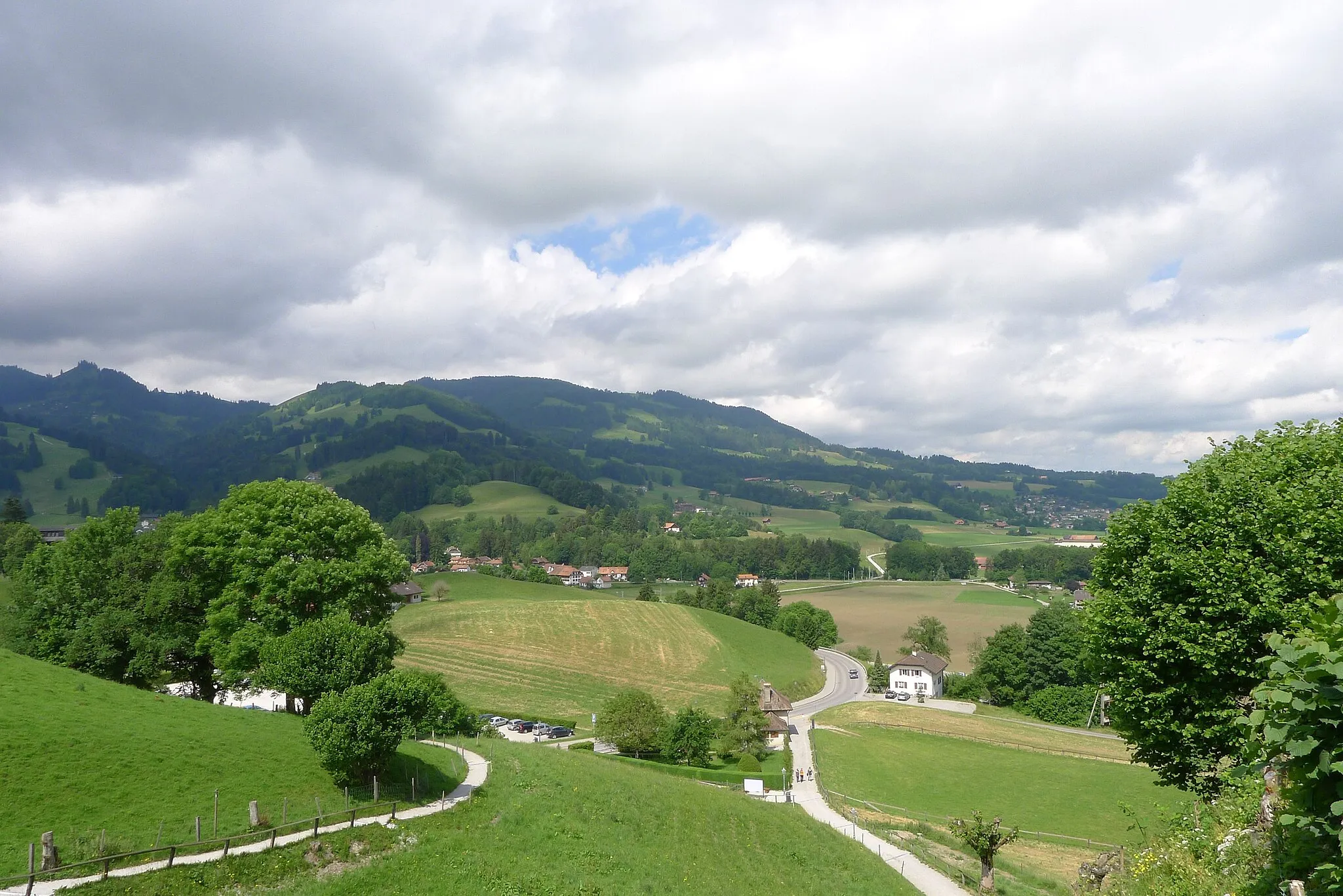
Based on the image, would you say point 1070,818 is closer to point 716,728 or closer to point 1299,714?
point 716,728

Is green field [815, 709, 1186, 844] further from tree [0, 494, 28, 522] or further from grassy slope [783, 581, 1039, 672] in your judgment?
tree [0, 494, 28, 522]

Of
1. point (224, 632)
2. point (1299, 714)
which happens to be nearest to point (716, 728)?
point (224, 632)

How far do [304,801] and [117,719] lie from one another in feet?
26.8

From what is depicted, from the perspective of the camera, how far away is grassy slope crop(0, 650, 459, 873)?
747 inches

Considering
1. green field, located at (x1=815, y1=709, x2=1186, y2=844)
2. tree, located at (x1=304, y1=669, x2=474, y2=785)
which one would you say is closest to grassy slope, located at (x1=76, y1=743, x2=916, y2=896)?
tree, located at (x1=304, y1=669, x2=474, y2=785)

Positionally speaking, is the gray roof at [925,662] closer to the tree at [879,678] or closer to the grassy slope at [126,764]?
the tree at [879,678]

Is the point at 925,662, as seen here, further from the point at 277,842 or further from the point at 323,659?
the point at 277,842

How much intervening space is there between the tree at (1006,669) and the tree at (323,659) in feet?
324

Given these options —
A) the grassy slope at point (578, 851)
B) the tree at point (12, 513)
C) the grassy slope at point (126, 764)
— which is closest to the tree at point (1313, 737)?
the grassy slope at point (578, 851)

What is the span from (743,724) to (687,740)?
27.8ft

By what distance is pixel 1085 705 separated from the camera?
91.9 meters

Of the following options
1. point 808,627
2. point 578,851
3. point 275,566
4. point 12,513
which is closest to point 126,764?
point 275,566

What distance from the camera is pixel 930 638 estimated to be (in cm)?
13038

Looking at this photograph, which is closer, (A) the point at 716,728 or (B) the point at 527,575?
(A) the point at 716,728
